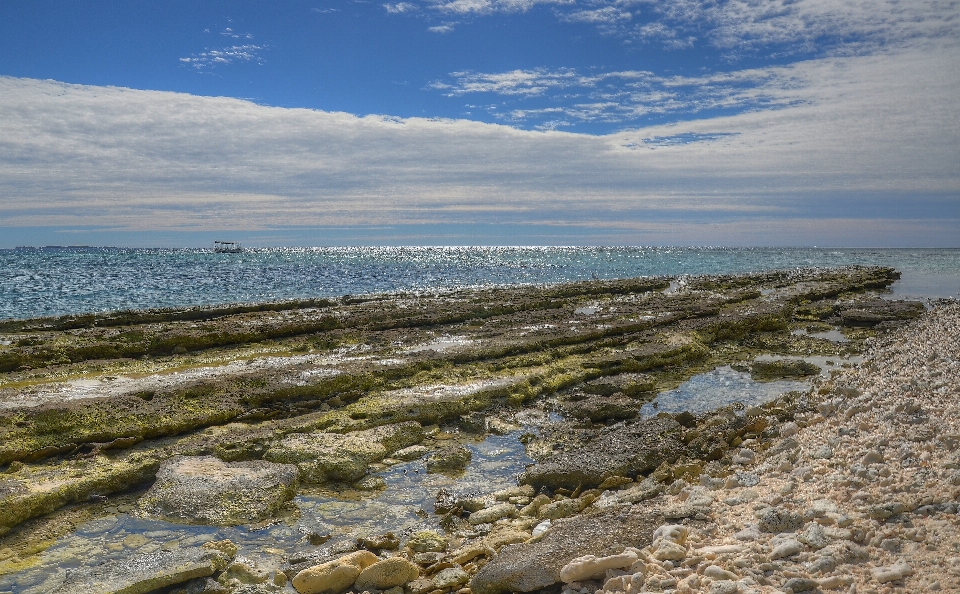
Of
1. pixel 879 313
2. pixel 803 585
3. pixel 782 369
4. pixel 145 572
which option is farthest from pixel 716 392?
pixel 879 313

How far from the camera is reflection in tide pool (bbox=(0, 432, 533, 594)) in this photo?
820cm

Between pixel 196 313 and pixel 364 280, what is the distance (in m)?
35.9

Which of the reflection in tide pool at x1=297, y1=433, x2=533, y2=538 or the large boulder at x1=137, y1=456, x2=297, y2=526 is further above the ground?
the large boulder at x1=137, y1=456, x2=297, y2=526

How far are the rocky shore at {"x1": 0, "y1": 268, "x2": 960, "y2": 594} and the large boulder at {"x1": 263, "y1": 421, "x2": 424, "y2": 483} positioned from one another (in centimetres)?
4

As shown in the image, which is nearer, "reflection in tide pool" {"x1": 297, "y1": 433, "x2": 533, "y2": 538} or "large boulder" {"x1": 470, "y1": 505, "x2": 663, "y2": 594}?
"large boulder" {"x1": 470, "y1": 505, "x2": 663, "y2": 594}

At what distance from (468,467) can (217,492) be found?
14.1ft

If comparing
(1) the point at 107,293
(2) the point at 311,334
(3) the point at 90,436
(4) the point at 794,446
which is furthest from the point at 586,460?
(1) the point at 107,293

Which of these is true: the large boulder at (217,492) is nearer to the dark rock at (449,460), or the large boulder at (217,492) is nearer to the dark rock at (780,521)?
the dark rock at (449,460)

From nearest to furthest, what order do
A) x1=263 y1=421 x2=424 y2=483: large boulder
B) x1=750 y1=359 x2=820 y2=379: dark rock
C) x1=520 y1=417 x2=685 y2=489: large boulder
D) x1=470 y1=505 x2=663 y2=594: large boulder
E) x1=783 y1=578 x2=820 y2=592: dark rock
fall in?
x1=783 y1=578 x2=820 y2=592: dark rock, x1=470 y1=505 x2=663 y2=594: large boulder, x1=520 y1=417 x2=685 y2=489: large boulder, x1=263 y1=421 x2=424 y2=483: large boulder, x1=750 y1=359 x2=820 y2=379: dark rock

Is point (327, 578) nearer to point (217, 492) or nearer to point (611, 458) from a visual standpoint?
point (217, 492)

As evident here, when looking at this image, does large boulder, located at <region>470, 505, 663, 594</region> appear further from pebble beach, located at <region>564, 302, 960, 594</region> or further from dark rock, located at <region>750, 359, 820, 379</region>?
dark rock, located at <region>750, 359, 820, 379</region>

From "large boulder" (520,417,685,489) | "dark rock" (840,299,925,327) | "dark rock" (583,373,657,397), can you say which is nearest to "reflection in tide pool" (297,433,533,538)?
"large boulder" (520,417,685,489)

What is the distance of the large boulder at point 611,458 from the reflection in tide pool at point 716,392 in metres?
3.07

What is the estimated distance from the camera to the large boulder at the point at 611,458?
1023 centimetres
